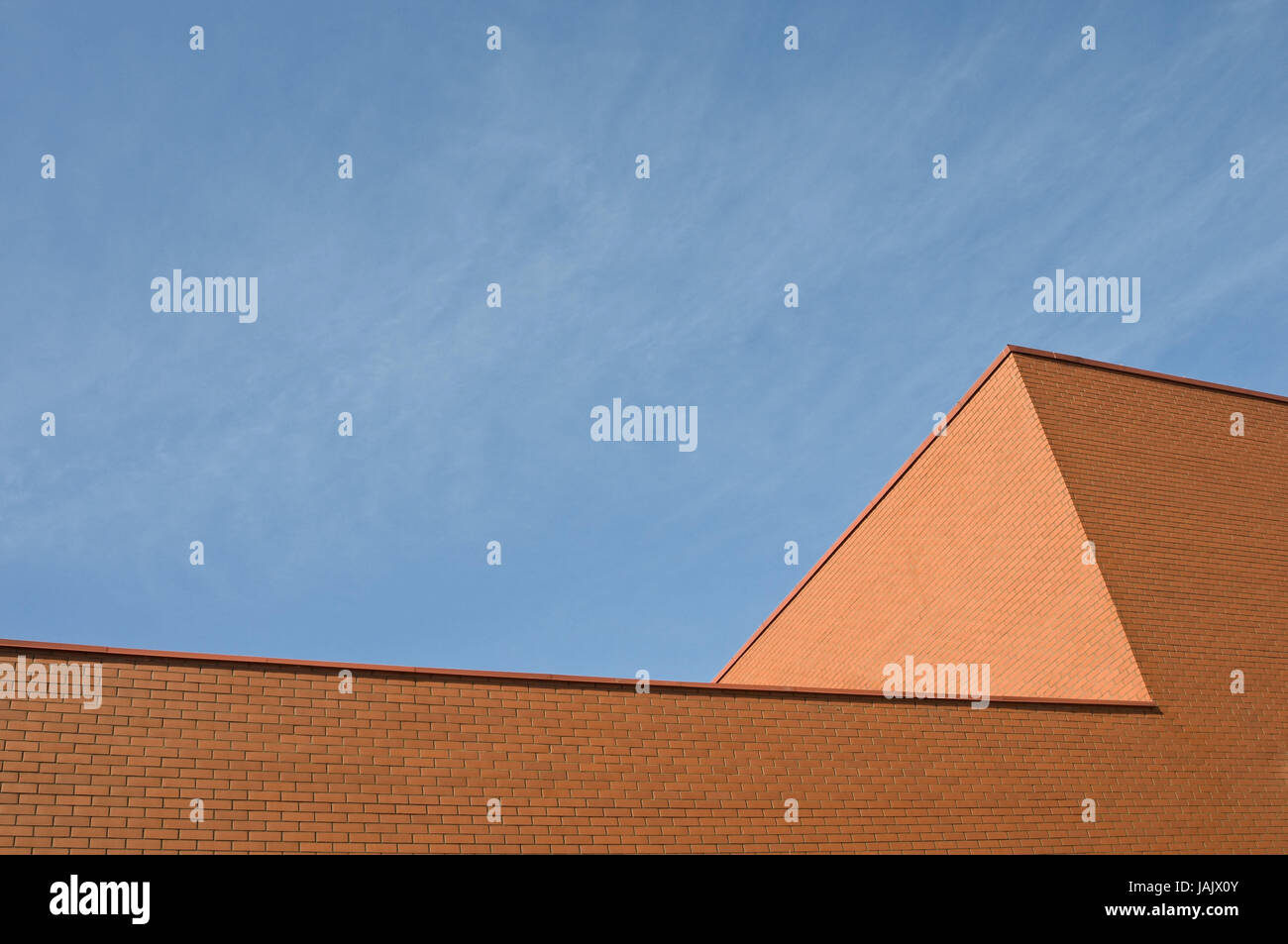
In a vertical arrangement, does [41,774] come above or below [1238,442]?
below

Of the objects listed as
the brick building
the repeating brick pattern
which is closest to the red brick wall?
the brick building

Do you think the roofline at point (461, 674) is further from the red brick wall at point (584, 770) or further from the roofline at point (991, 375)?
the roofline at point (991, 375)

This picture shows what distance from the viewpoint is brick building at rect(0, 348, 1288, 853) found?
896 centimetres

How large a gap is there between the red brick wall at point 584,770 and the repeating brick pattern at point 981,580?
4.97 feet

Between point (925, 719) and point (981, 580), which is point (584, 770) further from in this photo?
point (981, 580)

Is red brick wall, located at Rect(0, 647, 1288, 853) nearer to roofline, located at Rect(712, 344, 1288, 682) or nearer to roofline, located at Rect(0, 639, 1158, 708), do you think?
roofline, located at Rect(0, 639, 1158, 708)

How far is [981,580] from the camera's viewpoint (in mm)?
15516

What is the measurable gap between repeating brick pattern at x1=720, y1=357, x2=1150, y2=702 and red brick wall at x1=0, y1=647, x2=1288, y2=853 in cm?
151

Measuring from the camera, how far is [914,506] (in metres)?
17.2
